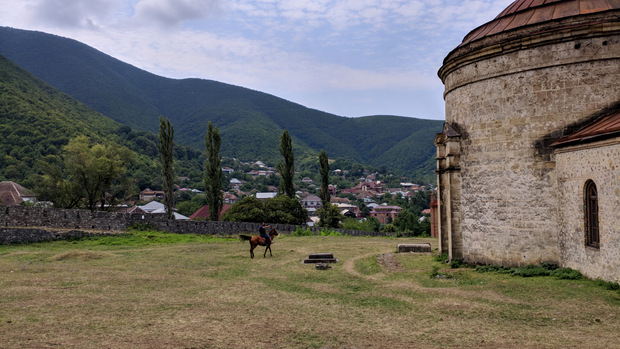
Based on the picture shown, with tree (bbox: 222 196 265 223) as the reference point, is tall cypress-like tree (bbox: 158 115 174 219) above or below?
above

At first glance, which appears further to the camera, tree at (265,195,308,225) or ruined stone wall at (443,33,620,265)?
tree at (265,195,308,225)

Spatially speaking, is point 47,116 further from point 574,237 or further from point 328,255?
point 574,237

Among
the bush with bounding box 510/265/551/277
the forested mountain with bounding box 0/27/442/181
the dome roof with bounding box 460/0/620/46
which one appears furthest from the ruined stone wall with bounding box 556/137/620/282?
the forested mountain with bounding box 0/27/442/181

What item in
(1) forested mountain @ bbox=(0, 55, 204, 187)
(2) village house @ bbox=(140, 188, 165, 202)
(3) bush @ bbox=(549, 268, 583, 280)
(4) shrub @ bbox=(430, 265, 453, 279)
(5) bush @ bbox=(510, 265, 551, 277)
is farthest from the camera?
(2) village house @ bbox=(140, 188, 165, 202)

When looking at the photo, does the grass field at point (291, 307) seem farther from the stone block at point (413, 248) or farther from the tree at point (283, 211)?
the tree at point (283, 211)

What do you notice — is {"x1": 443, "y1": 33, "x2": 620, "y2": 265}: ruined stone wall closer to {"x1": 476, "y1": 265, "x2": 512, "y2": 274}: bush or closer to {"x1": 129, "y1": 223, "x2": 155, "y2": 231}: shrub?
{"x1": 476, "y1": 265, "x2": 512, "y2": 274}: bush

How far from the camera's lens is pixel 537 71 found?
506 inches

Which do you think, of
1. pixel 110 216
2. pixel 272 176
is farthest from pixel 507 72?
pixel 272 176

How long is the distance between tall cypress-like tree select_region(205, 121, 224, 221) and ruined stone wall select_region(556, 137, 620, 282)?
30752 mm

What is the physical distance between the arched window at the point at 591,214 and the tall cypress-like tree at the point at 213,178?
103 ft

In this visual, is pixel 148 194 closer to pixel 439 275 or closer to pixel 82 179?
pixel 82 179

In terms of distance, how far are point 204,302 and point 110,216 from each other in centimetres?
2037

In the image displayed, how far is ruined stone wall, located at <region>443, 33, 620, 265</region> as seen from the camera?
40.4 feet

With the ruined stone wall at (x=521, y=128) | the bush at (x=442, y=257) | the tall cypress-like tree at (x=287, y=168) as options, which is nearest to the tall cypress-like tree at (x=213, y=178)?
the tall cypress-like tree at (x=287, y=168)
